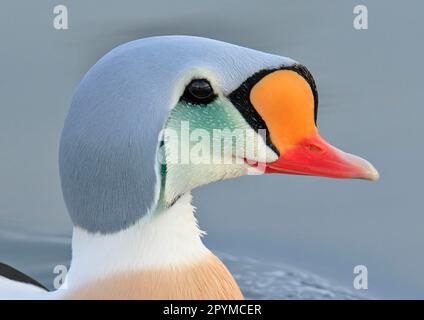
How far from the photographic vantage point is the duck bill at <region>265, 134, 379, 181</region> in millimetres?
1842

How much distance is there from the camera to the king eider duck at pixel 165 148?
1724mm

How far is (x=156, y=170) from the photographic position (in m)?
1.73

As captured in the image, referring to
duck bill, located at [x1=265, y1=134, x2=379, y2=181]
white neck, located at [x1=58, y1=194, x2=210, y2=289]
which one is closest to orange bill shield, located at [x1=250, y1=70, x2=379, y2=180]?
duck bill, located at [x1=265, y1=134, x2=379, y2=181]

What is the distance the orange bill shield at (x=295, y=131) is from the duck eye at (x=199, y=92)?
79mm

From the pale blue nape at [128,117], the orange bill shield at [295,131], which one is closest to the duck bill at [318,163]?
the orange bill shield at [295,131]

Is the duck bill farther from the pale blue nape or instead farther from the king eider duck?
the pale blue nape

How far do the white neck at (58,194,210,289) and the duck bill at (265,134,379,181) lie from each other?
0.61 feet

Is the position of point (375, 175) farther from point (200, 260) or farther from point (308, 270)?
point (308, 270)

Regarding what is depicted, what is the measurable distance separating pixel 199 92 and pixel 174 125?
0.24ft

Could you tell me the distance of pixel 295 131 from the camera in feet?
6.02

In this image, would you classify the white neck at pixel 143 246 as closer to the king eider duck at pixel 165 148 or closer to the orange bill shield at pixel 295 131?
the king eider duck at pixel 165 148
